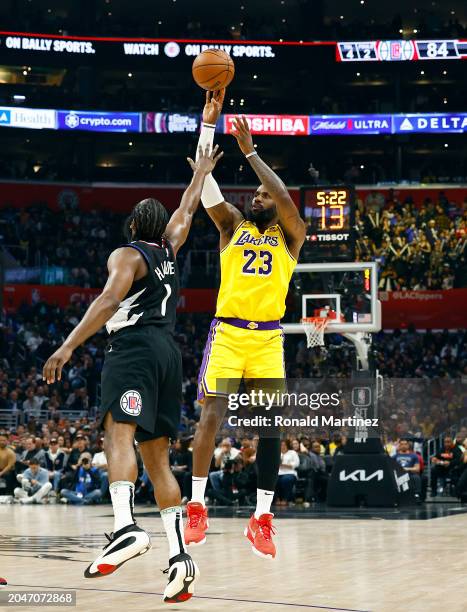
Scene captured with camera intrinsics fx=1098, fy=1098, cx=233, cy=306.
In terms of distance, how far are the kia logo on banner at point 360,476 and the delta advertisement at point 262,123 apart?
885 inches

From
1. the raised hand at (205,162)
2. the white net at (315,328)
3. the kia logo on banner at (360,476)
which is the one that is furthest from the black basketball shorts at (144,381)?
the kia logo on banner at (360,476)

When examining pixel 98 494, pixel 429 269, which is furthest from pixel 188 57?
pixel 98 494

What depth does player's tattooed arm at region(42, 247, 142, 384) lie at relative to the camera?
5.81 m

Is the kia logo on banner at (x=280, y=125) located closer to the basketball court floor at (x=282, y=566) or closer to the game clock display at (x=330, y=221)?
the game clock display at (x=330, y=221)

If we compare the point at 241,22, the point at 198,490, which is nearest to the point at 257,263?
the point at 198,490

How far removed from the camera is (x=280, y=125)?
40250 mm

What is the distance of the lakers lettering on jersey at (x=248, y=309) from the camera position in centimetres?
780

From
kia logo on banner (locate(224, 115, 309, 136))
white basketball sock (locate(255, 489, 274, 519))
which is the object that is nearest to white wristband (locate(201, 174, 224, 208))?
white basketball sock (locate(255, 489, 274, 519))

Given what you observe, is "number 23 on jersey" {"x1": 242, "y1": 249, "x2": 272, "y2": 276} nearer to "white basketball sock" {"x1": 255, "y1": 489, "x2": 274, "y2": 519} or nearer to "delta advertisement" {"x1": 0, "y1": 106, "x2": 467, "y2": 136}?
"white basketball sock" {"x1": 255, "y1": 489, "x2": 274, "y2": 519}

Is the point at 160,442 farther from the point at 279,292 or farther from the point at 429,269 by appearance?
the point at 429,269

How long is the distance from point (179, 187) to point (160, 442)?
114ft

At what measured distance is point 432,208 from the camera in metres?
36.2

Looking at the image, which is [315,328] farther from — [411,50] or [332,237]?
[411,50]

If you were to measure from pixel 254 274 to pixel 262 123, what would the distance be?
33.0m
